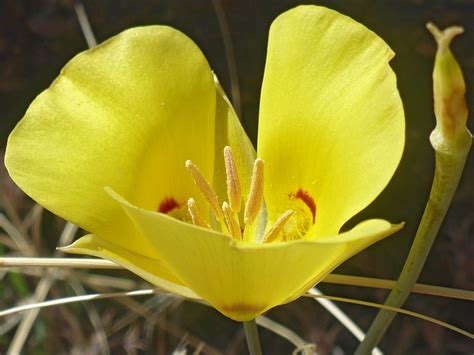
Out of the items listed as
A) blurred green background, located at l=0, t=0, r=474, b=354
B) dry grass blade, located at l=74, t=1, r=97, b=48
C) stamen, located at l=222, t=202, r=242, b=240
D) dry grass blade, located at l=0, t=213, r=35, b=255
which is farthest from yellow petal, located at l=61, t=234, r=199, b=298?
blurred green background, located at l=0, t=0, r=474, b=354

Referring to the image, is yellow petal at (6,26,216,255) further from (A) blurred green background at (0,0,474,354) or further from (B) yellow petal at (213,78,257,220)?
(A) blurred green background at (0,0,474,354)

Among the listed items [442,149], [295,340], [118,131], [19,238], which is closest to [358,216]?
[295,340]

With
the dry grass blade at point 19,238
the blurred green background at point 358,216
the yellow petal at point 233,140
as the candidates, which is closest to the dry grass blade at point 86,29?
the blurred green background at point 358,216

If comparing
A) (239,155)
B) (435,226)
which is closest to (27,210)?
(239,155)

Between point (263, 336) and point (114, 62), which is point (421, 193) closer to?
point (263, 336)

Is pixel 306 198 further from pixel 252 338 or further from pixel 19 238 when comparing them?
pixel 19 238
